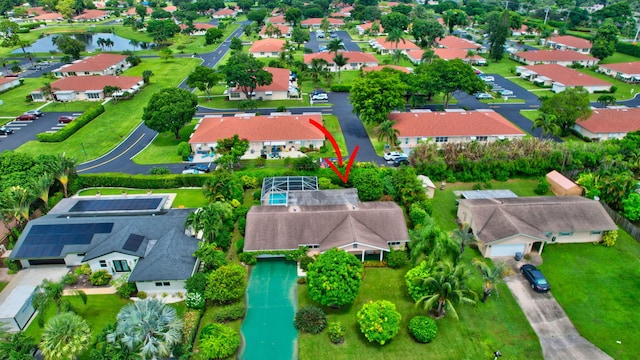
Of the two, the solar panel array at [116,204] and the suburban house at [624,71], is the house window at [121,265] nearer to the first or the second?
the solar panel array at [116,204]

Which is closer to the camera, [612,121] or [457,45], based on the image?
[612,121]

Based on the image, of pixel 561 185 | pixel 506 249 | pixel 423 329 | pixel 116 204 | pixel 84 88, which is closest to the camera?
pixel 423 329

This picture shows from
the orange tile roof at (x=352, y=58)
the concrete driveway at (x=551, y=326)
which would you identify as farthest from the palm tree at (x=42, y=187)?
the orange tile roof at (x=352, y=58)

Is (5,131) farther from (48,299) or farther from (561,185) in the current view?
(561,185)

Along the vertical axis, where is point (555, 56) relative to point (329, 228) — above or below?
above

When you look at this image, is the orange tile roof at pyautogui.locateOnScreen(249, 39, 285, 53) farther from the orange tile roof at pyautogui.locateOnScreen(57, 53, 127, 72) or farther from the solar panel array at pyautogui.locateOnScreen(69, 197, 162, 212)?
the solar panel array at pyautogui.locateOnScreen(69, 197, 162, 212)

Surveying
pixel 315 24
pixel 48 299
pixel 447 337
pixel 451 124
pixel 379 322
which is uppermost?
pixel 315 24

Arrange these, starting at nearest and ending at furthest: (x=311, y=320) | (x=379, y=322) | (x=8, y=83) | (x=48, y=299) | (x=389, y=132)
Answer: (x=48, y=299)
(x=379, y=322)
(x=311, y=320)
(x=389, y=132)
(x=8, y=83)

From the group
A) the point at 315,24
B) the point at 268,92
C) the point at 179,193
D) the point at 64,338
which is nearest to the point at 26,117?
the point at 268,92
